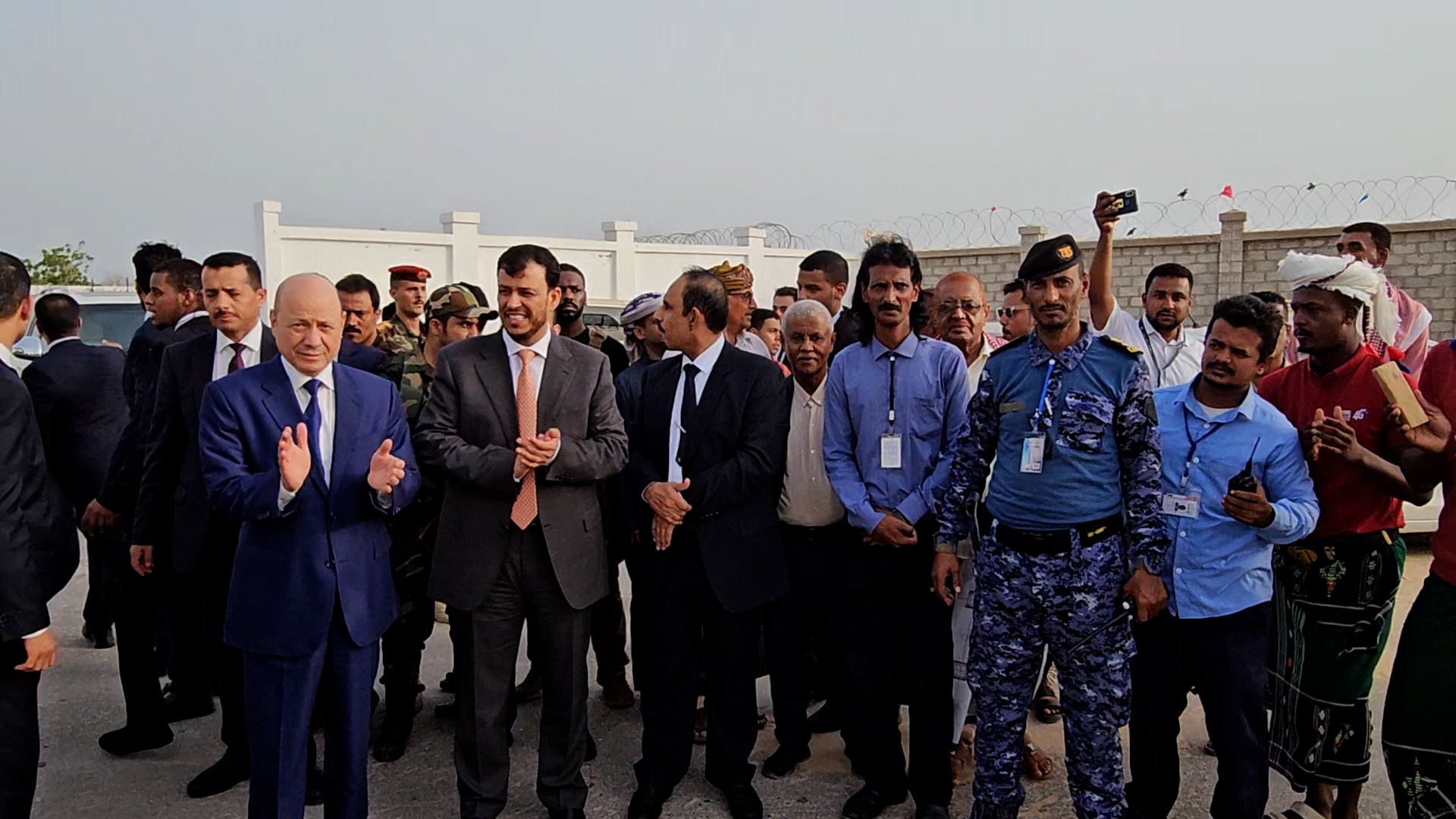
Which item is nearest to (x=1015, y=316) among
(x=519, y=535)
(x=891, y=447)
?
(x=891, y=447)

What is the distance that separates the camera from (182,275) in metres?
4.98

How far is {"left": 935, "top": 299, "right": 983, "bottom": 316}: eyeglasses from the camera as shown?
451 cm

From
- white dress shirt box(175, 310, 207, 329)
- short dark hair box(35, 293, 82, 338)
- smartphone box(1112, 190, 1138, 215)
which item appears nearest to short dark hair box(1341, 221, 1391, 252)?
smartphone box(1112, 190, 1138, 215)

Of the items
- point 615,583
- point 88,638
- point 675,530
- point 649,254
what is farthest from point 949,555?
point 649,254

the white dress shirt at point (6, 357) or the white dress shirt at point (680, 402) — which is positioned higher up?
Result: the white dress shirt at point (6, 357)

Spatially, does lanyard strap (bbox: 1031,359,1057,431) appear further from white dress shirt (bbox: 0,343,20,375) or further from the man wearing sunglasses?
white dress shirt (bbox: 0,343,20,375)

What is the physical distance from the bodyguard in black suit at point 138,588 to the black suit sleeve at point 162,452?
26 centimetres

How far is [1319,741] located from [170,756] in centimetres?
468

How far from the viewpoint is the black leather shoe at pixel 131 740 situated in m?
4.29

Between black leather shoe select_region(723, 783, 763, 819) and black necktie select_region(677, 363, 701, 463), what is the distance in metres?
1.31

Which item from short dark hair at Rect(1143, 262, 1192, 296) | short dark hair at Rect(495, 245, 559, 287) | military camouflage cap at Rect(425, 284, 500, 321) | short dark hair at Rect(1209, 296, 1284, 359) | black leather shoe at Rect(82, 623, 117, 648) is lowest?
black leather shoe at Rect(82, 623, 117, 648)

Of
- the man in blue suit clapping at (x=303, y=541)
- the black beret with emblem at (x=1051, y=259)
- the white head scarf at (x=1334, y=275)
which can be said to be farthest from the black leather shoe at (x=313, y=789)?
the white head scarf at (x=1334, y=275)

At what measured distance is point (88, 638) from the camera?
19.4ft

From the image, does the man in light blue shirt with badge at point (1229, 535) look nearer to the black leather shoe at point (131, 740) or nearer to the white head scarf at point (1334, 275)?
the white head scarf at point (1334, 275)
